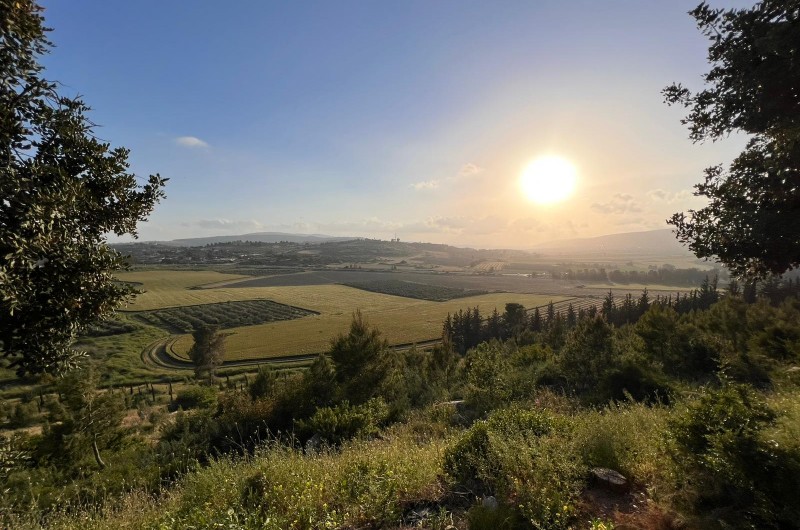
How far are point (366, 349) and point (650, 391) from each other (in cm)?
1776

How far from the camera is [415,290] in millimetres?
165375

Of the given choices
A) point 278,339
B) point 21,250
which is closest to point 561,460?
point 21,250

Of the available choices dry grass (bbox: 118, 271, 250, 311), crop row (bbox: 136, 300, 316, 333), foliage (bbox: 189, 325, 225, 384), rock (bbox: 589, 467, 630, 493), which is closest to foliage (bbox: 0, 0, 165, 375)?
rock (bbox: 589, 467, 630, 493)

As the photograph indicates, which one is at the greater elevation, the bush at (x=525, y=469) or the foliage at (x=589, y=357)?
the bush at (x=525, y=469)

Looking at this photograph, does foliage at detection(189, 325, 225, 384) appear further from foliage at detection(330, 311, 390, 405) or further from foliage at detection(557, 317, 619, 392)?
foliage at detection(557, 317, 619, 392)

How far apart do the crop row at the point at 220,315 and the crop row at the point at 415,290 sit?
166 ft

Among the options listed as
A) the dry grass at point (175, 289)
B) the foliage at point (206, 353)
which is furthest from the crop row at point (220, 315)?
the foliage at point (206, 353)

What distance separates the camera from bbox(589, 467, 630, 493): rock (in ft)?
18.4

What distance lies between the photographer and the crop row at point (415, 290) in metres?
151

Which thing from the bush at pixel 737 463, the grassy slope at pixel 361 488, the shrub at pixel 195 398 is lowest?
the shrub at pixel 195 398

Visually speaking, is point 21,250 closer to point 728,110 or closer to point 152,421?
point 728,110

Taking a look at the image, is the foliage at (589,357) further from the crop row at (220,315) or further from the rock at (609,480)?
the crop row at (220,315)

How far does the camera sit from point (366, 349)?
89.7 ft

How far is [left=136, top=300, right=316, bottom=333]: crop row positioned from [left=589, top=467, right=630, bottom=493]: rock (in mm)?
96944
